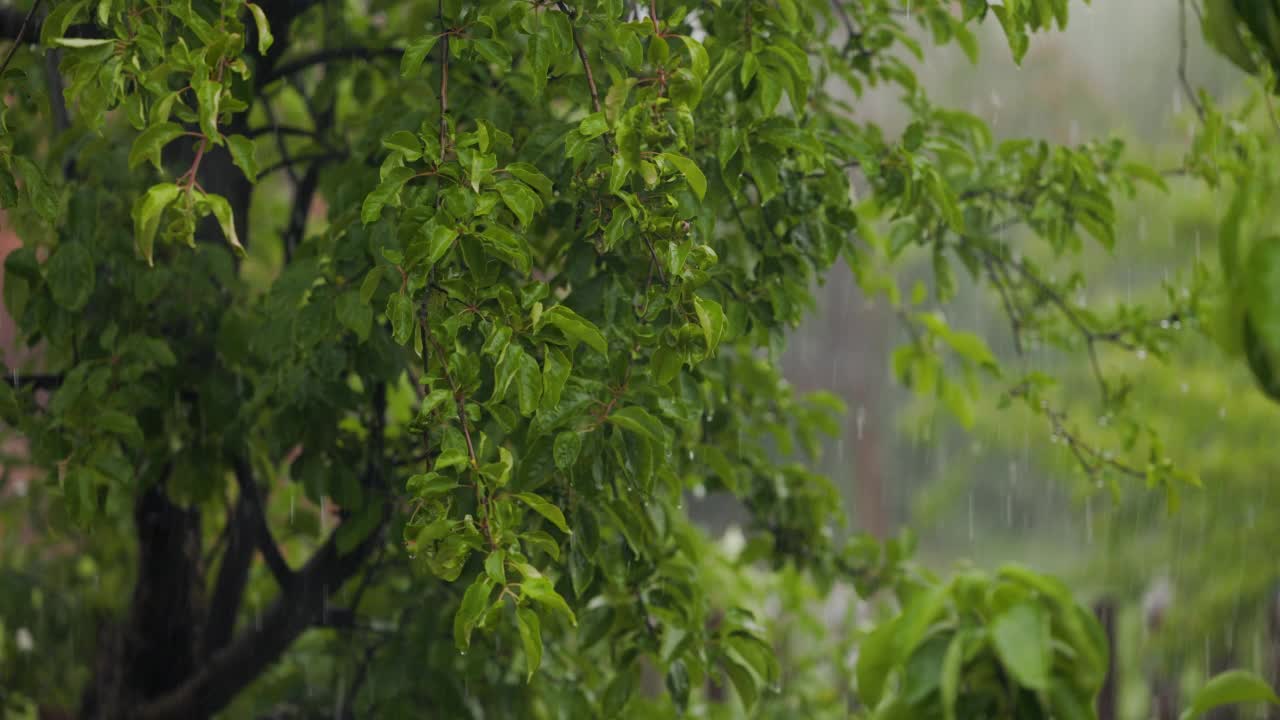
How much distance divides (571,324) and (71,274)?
1091 millimetres

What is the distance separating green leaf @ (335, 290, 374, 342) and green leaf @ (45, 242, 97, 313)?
496 millimetres

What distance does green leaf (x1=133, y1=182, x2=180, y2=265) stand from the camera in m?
1.26

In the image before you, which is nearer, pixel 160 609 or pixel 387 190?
pixel 387 190

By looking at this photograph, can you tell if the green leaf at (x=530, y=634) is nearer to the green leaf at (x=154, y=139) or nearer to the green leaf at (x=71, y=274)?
the green leaf at (x=154, y=139)

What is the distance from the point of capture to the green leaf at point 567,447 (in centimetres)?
149

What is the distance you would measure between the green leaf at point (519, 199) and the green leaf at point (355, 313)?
1.48ft

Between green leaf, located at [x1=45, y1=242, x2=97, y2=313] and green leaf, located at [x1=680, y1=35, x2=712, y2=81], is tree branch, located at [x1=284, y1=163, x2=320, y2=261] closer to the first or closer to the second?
green leaf, located at [x1=45, y1=242, x2=97, y2=313]

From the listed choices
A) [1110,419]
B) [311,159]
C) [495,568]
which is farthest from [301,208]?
[1110,419]

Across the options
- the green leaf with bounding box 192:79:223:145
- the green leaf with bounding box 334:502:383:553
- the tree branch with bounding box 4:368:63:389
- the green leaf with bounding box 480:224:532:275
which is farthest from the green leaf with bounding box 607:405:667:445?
the tree branch with bounding box 4:368:63:389

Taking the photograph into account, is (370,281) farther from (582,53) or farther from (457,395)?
(582,53)

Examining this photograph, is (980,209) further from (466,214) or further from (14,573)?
(14,573)

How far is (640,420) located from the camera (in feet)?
4.98

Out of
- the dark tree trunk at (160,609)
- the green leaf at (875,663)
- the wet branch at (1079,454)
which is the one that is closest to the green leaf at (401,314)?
the green leaf at (875,663)

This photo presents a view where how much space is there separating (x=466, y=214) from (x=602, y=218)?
218mm
